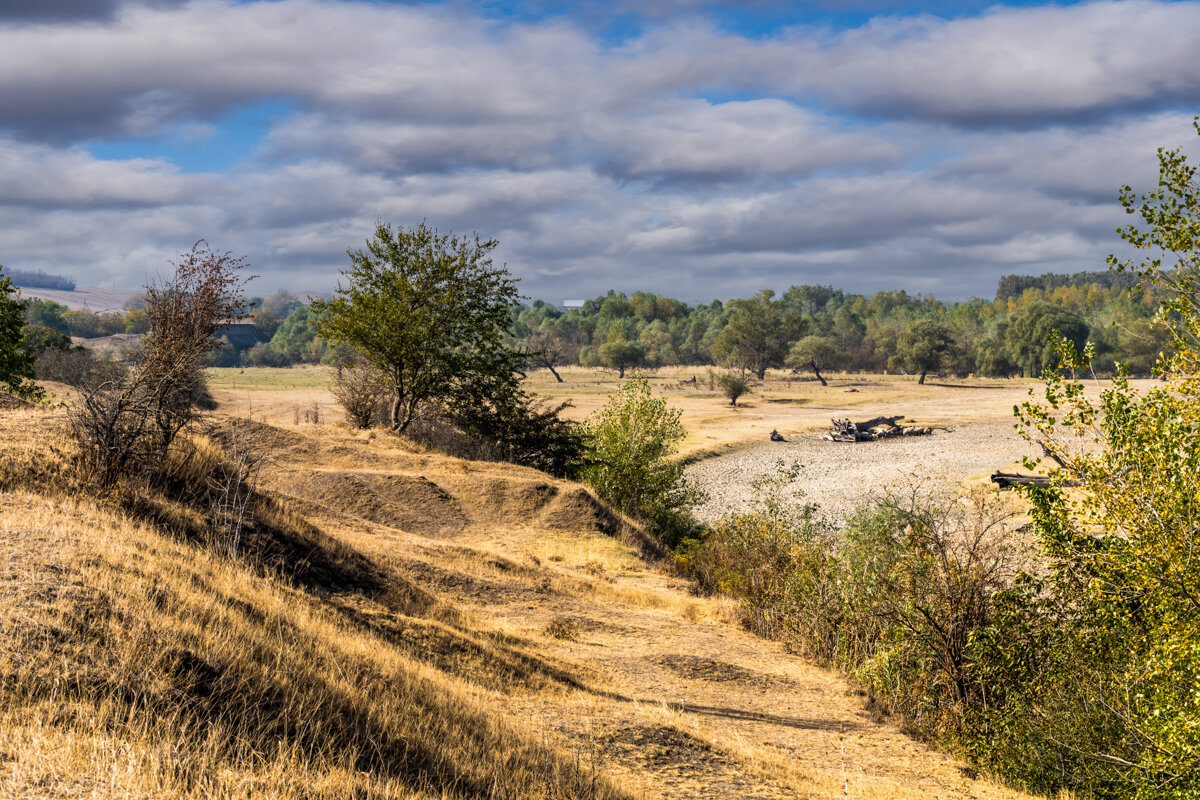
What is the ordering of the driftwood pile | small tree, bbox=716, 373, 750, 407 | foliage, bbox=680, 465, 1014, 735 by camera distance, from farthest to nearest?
small tree, bbox=716, 373, 750, 407 < the driftwood pile < foliage, bbox=680, 465, 1014, 735

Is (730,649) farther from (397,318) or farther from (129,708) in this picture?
(397,318)

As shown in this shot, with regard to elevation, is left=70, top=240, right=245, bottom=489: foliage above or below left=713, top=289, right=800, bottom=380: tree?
below

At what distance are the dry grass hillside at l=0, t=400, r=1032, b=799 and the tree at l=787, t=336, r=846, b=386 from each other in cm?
11301

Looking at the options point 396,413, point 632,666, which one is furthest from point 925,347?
point 632,666

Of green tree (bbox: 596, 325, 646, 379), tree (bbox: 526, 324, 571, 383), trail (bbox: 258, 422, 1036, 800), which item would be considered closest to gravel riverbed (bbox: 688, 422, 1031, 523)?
trail (bbox: 258, 422, 1036, 800)

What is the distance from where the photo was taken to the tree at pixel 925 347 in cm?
12056

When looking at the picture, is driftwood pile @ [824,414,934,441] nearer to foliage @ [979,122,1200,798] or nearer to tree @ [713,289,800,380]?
tree @ [713,289,800,380]

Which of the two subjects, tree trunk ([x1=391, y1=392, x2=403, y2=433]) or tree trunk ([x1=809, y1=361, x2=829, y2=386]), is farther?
tree trunk ([x1=809, y1=361, x2=829, y2=386])

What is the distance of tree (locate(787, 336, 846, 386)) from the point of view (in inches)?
5053

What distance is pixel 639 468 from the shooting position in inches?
1384

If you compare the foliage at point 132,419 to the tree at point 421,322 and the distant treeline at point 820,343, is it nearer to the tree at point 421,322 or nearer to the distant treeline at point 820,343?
the tree at point 421,322

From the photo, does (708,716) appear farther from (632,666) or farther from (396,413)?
(396,413)

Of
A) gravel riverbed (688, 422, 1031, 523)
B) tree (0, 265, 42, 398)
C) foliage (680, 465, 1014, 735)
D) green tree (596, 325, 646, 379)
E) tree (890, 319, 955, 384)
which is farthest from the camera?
green tree (596, 325, 646, 379)

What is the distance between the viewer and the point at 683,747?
970 cm
